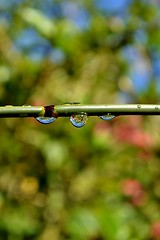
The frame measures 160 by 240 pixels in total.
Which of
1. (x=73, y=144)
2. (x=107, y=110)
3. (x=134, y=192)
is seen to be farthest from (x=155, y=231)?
(x=107, y=110)

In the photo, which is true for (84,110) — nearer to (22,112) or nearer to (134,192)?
(22,112)

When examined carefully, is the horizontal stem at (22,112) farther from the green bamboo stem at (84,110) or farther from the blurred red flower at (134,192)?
the blurred red flower at (134,192)

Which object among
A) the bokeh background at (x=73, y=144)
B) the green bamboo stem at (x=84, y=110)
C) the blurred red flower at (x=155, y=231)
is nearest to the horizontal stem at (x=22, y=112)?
the green bamboo stem at (x=84, y=110)

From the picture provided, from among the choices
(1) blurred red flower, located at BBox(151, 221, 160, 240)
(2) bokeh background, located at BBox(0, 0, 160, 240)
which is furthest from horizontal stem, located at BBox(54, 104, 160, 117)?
(1) blurred red flower, located at BBox(151, 221, 160, 240)

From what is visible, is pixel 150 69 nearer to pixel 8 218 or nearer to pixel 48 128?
pixel 48 128

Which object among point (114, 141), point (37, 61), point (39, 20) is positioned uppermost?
point (39, 20)

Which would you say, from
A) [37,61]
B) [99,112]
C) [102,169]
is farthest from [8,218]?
[99,112]
